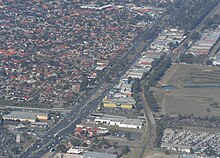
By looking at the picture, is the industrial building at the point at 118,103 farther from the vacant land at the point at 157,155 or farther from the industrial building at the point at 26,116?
the vacant land at the point at 157,155

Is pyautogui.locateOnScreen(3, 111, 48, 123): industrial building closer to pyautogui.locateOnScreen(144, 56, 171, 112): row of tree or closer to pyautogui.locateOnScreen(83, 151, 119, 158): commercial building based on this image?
pyautogui.locateOnScreen(83, 151, 119, 158): commercial building

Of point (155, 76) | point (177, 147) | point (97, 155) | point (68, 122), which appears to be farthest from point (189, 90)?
point (97, 155)

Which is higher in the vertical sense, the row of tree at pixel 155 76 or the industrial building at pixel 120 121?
the row of tree at pixel 155 76

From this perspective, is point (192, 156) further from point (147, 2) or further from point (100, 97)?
point (147, 2)

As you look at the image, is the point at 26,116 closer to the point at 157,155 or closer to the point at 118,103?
the point at 118,103

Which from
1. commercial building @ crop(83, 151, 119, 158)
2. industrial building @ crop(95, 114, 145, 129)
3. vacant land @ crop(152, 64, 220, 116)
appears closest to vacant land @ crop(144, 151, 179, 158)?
commercial building @ crop(83, 151, 119, 158)

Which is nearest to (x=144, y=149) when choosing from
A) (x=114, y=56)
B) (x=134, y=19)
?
(x=114, y=56)

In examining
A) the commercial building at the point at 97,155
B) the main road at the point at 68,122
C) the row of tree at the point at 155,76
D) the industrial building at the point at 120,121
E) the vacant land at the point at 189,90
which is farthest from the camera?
the row of tree at the point at 155,76

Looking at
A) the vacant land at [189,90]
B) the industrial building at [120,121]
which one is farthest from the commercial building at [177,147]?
the vacant land at [189,90]
